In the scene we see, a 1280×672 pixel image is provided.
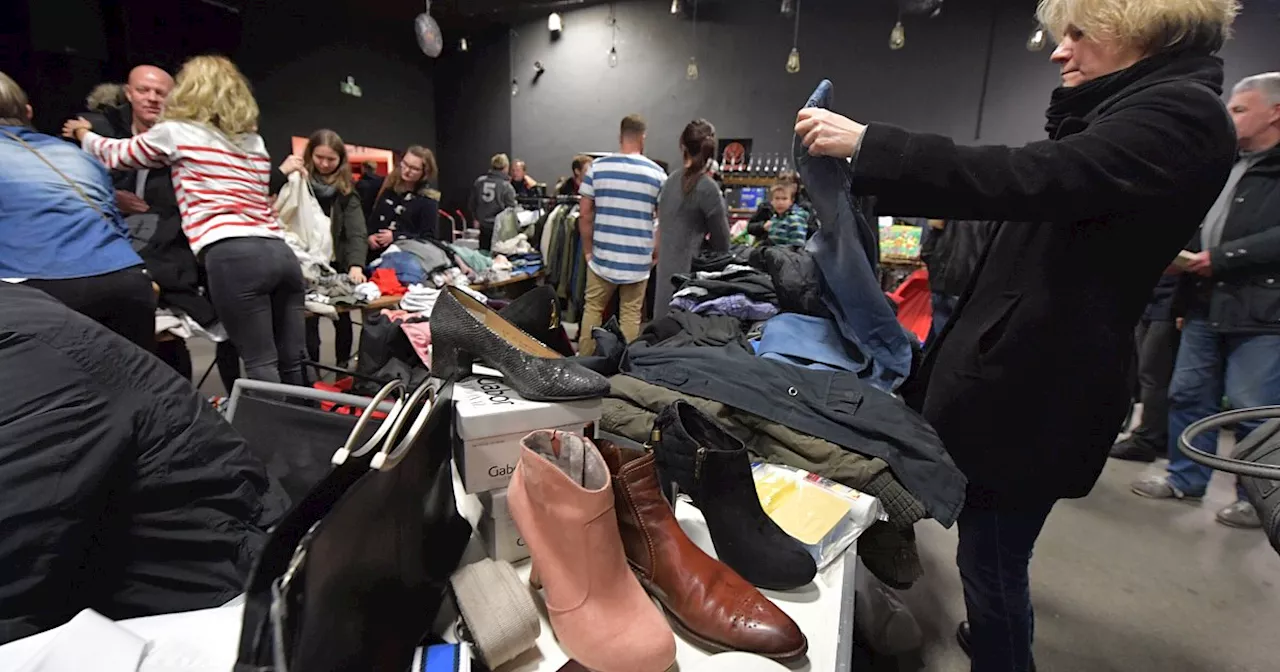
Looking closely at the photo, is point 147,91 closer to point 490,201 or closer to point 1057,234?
point 1057,234

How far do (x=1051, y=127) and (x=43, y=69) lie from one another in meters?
5.79

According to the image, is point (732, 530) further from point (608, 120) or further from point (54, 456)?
point (608, 120)

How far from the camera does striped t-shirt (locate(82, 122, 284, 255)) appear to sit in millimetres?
1793

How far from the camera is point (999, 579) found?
108 cm

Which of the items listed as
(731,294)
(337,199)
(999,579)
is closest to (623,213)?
(731,294)

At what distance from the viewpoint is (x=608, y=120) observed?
7.28 metres

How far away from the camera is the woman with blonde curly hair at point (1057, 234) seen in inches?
30.6

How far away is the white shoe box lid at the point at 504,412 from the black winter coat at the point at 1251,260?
2542mm

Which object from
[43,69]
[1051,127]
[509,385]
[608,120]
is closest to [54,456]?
[509,385]

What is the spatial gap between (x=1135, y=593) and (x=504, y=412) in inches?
89.3

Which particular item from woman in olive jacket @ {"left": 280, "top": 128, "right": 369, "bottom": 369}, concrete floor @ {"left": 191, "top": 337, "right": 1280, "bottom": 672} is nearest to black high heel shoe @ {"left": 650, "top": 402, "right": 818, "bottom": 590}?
concrete floor @ {"left": 191, "top": 337, "right": 1280, "bottom": 672}

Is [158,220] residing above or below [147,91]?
below

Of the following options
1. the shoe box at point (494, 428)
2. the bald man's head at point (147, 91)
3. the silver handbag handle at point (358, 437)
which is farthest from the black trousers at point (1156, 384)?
the bald man's head at point (147, 91)

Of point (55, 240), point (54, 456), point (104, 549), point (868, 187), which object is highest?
point (868, 187)
